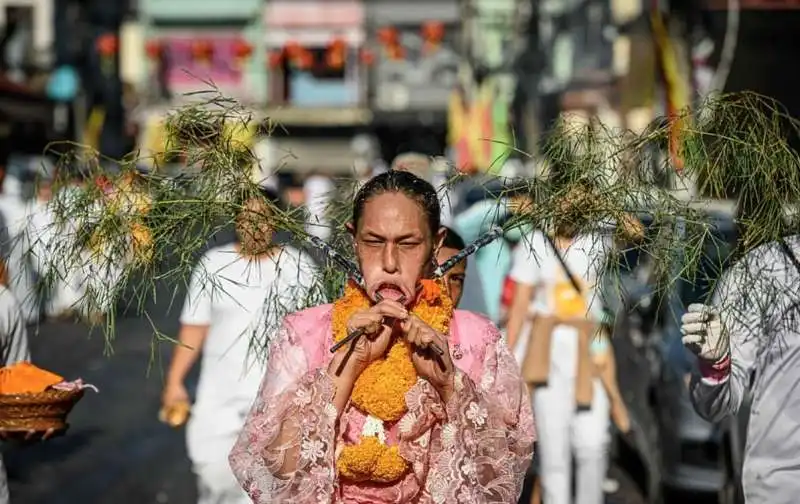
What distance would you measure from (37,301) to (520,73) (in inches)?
944

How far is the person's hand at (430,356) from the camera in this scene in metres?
3.49

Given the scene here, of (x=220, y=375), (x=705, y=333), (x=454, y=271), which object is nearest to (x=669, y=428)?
(x=220, y=375)

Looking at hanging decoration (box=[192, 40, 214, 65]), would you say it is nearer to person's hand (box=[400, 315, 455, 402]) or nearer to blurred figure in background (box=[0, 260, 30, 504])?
blurred figure in background (box=[0, 260, 30, 504])

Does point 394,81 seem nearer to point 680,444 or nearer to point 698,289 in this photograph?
point 680,444

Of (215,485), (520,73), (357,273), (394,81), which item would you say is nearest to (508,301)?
(215,485)

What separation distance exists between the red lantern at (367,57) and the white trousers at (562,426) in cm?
3456

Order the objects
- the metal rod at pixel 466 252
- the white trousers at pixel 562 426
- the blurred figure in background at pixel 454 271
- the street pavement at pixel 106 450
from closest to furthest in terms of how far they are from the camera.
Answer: the metal rod at pixel 466 252
the blurred figure in background at pixel 454 271
the white trousers at pixel 562 426
the street pavement at pixel 106 450

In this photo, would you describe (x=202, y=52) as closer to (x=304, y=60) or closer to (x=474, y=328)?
(x=304, y=60)

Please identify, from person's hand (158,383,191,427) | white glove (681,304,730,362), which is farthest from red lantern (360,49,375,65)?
white glove (681,304,730,362)

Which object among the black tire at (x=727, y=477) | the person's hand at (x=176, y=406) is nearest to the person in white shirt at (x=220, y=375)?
the person's hand at (x=176, y=406)

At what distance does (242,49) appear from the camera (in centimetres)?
4219

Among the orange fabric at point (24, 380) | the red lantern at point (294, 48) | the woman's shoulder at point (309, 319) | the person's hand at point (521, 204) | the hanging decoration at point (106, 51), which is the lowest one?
the orange fabric at point (24, 380)

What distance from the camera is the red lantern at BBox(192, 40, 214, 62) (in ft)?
138

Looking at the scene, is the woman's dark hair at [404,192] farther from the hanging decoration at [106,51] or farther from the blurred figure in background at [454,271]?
the hanging decoration at [106,51]
